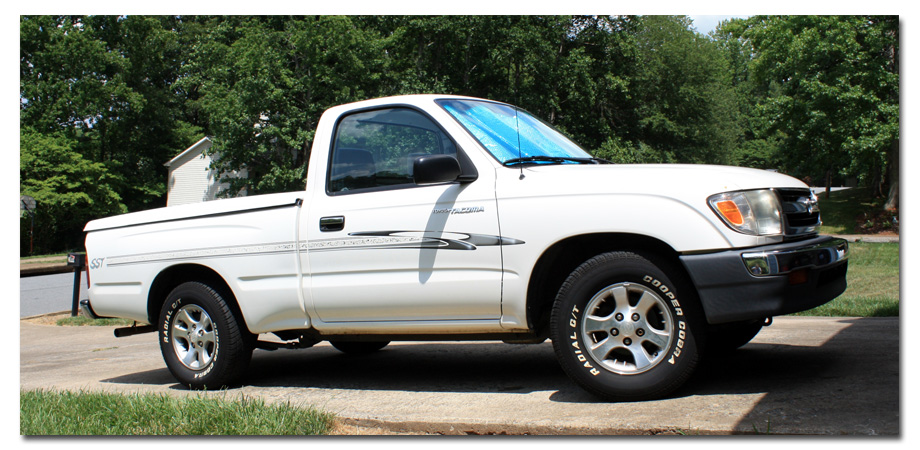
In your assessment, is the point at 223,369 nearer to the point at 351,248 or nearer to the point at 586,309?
Answer: the point at 351,248

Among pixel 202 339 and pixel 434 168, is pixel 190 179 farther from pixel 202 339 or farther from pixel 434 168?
pixel 434 168

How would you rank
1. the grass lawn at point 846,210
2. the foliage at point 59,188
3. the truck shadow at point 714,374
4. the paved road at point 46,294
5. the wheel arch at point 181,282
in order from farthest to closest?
the foliage at point 59,188 → the grass lawn at point 846,210 → the paved road at point 46,294 → the wheel arch at point 181,282 → the truck shadow at point 714,374

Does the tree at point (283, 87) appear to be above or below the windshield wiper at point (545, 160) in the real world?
above

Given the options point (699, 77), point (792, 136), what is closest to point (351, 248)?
point (792, 136)

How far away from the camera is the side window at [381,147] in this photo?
5188 mm

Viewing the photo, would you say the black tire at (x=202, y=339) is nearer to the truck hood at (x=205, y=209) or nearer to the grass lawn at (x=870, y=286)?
the truck hood at (x=205, y=209)

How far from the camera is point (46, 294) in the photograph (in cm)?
1897

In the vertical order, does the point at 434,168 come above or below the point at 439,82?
below

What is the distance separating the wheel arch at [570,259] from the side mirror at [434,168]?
0.76 metres

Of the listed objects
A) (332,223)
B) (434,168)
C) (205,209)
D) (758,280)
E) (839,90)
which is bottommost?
Answer: (758,280)

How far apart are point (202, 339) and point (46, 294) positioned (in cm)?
1534

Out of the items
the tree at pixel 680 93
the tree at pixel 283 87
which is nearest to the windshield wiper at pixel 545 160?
the tree at pixel 283 87

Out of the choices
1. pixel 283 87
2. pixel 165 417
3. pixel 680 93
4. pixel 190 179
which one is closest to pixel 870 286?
pixel 165 417

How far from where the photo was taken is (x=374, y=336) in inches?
212
